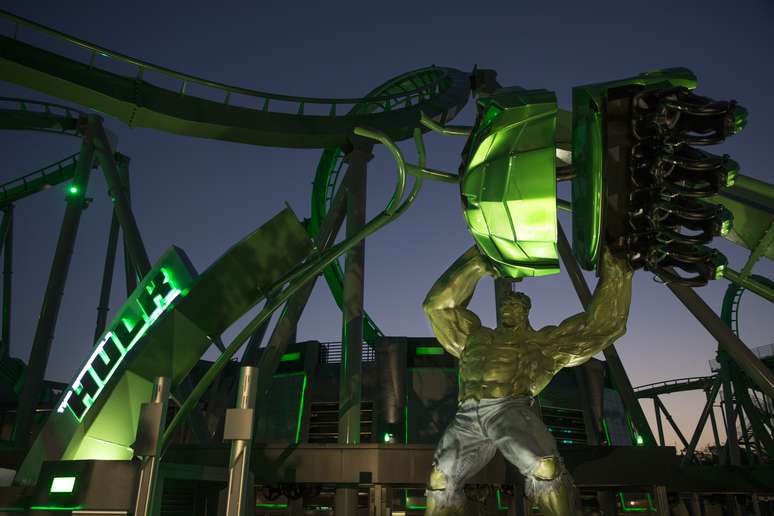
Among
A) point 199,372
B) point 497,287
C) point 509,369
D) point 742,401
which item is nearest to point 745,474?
point 497,287

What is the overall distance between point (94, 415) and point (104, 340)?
1.34 metres

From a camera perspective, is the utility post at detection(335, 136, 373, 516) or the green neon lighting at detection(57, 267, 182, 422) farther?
the utility post at detection(335, 136, 373, 516)

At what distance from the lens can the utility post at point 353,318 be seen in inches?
567

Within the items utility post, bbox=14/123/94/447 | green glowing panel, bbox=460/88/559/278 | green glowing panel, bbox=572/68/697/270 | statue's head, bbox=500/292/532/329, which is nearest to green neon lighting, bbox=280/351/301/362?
utility post, bbox=14/123/94/447

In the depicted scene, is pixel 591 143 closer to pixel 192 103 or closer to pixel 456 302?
pixel 456 302

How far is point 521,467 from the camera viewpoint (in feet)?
→ 12.9

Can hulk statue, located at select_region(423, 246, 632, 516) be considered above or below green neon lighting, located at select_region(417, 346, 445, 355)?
below

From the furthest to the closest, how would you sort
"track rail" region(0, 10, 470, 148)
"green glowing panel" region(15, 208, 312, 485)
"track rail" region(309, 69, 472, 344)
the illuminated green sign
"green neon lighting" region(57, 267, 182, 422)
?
"track rail" region(309, 69, 472, 344), "track rail" region(0, 10, 470, 148), the illuminated green sign, "green neon lighting" region(57, 267, 182, 422), "green glowing panel" region(15, 208, 312, 485)

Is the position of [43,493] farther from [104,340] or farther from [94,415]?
[104,340]

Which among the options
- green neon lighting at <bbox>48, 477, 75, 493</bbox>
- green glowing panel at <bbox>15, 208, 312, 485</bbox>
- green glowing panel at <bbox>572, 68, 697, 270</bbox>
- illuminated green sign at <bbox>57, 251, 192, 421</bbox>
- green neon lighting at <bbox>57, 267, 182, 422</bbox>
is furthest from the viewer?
illuminated green sign at <bbox>57, 251, 192, 421</bbox>

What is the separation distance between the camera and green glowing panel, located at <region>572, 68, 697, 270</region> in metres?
3.40

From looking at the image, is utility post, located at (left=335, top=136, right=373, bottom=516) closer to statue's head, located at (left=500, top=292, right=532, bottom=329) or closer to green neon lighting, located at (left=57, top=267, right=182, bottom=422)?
green neon lighting, located at (left=57, top=267, right=182, bottom=422)

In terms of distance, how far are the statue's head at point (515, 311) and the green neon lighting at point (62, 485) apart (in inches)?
226

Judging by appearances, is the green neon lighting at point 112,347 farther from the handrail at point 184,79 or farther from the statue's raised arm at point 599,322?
the handrail at point 184,79
